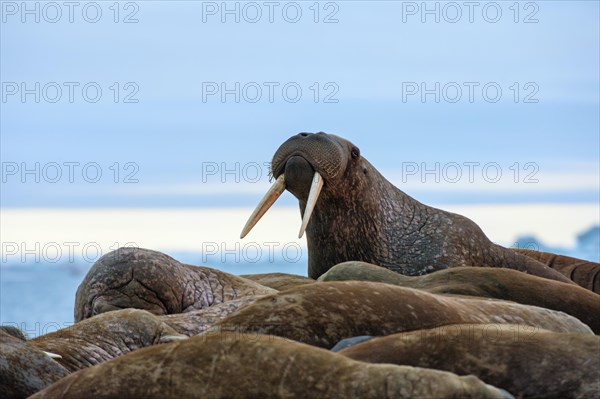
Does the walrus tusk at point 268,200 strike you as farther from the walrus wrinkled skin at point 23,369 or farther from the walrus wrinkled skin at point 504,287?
the walrus wrinkled skin at point 23,369

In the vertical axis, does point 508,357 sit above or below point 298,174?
below

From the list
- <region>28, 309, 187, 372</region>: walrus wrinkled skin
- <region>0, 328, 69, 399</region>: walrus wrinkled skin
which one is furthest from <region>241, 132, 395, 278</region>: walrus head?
<region>0, 328, 69, 399</region>: walrus wrinkled skin

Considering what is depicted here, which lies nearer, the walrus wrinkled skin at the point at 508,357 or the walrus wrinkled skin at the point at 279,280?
the walrus wrinkled skin at the point at 508,357

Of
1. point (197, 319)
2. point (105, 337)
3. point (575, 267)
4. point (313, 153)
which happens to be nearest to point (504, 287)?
point (197, 319)

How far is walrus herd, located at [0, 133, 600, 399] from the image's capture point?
498 centimetres

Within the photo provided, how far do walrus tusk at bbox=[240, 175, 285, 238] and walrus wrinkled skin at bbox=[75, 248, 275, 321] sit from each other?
2.81 feet

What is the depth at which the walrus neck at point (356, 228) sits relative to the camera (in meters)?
12.9

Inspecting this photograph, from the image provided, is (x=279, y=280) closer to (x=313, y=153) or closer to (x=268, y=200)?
(x=268, y=200)

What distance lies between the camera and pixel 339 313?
6500 mm

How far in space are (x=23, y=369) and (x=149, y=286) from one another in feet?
13.9

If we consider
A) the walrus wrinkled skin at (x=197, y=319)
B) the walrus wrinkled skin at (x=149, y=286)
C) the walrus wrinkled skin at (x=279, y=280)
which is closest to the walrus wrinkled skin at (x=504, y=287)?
the walrus wrinkled skin at (x=197, y=319)

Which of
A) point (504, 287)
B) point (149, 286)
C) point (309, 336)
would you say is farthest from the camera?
point (149, 286)

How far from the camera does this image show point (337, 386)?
487 cm

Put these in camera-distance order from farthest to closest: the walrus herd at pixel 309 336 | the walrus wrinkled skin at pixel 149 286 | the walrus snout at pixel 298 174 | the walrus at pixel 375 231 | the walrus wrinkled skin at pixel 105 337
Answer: the walrus at pixel 375 231, the walrus snout at pixel 298 174, the walrus wrinkled skin at pixel 149 286, the walrus wrinkled skin at pixel 105 337, the walrus herd at pixel 309 336
